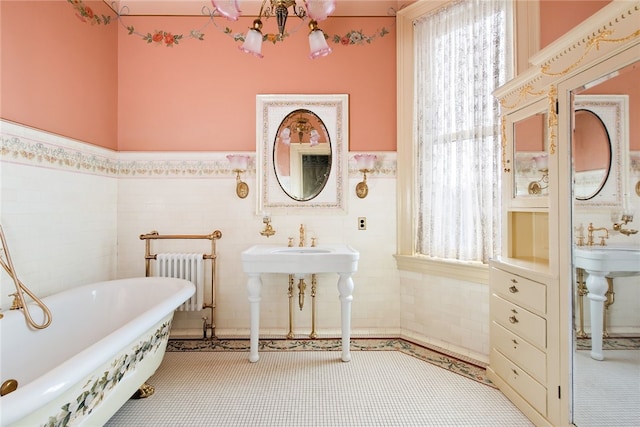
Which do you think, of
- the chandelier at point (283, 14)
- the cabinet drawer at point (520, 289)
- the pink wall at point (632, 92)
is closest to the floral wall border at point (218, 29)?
the chandelier at point (283, 14)

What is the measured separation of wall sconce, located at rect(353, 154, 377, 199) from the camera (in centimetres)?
281

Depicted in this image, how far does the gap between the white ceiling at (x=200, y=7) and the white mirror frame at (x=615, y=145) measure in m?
2.22

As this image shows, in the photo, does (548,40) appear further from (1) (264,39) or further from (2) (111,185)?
(2) (111,185)

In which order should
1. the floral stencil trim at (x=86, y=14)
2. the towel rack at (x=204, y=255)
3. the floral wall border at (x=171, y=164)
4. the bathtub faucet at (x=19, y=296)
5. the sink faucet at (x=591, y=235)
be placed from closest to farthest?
the sink faucet at (x=591, y=235), the bathtub faucet at (x=19, y=296), the floral stencil trim at (x=86, y=14), the floral wall border at (x=171, y=164), the towel rack at (x=204, y=255)

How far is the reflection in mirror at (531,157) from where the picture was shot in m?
1.76

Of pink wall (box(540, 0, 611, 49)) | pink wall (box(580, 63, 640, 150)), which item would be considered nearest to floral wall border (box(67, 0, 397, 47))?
pink wall (box(540, 0, 611, 49))

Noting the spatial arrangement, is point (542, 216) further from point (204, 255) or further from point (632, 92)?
point (204, 255)

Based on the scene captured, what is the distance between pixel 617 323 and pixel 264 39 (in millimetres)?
3216

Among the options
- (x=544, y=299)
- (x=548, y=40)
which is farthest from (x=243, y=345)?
(x=548, y=40)

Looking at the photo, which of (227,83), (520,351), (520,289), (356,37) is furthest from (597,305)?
(227,83)

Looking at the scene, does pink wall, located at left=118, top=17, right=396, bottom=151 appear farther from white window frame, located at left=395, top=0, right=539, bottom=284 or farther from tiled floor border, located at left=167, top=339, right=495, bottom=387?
tiled floor border, located at left=167, top=339, right=495, bottom=387

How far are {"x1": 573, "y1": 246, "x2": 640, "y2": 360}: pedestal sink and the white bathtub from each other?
2119mm

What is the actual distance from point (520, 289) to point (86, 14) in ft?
12.6

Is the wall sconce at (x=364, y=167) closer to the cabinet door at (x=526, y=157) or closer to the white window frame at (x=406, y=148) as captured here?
the white window frame at (x=406, y=148)
